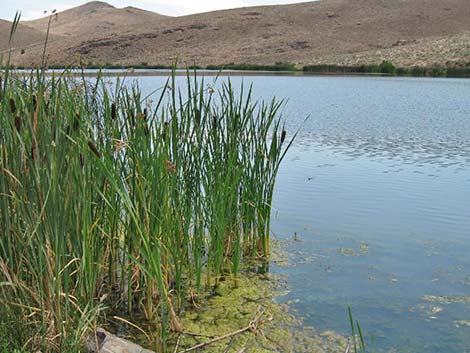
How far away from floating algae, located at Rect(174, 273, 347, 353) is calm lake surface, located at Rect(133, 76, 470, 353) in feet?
0.38

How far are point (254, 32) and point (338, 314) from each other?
2212 inches

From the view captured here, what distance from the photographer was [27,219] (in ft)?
7.34

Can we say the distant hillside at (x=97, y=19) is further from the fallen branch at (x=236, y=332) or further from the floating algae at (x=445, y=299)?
the fallen branch at (x=236, y=332)

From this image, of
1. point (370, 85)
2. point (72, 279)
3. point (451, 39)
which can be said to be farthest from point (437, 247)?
point (451, 39)

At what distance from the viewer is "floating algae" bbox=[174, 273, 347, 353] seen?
9.76ft

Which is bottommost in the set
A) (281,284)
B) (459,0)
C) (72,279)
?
(281,284)

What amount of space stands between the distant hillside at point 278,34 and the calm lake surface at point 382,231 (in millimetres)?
34059

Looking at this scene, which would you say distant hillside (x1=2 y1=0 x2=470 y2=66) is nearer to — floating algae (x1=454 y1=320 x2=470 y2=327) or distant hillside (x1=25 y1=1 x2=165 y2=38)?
distant hillside (x1=25 y1=1 x2=165 y2=38)

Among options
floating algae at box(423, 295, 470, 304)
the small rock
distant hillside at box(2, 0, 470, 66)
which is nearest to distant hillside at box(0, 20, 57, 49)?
distant hillside at box(2, 0, 470, 66)

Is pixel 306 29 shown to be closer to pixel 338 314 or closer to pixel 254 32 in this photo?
pixel 254 32

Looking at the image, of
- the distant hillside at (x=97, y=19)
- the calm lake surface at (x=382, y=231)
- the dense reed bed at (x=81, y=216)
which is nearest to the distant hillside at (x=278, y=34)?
the calm lake surface at (x=382, y=231)

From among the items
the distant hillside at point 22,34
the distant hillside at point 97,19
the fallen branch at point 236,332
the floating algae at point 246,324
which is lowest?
the floating algae at point 246,324

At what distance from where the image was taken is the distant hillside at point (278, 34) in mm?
49812

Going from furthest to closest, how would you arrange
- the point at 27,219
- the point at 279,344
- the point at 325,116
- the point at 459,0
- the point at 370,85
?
the point at 459,0 → the point at 370,85 → the point at 325,116 → the point at 279,344 → the point at 27,219
